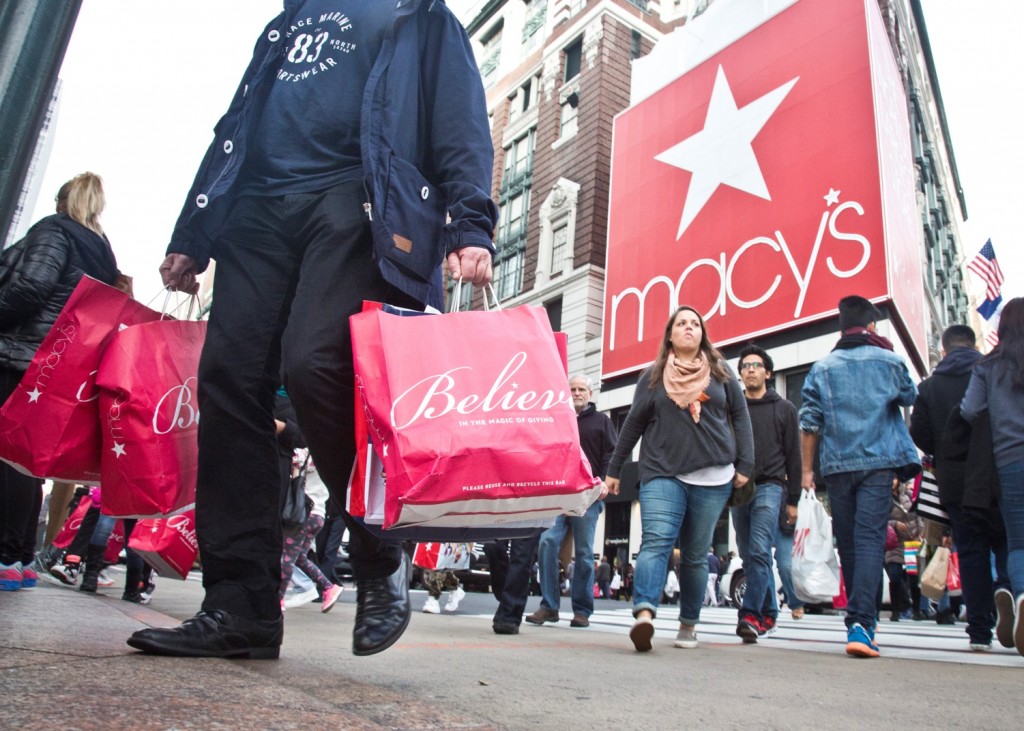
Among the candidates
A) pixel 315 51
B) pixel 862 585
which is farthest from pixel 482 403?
pixel 862 585

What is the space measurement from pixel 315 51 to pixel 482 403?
4.11 feet

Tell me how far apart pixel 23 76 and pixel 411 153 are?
1.36 metres

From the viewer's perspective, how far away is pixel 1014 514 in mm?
3994

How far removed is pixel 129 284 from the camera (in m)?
4.57

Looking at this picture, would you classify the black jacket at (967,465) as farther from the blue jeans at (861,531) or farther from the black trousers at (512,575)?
the black trousers at (512,575)

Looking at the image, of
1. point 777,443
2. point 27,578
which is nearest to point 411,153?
point 27,578

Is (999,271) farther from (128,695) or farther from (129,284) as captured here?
(128,695)

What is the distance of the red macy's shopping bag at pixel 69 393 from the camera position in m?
2.55

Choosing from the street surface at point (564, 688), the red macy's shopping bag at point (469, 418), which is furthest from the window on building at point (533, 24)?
the red macy's shopping bag at point (469, 418)

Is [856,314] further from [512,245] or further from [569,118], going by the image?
[569,118]

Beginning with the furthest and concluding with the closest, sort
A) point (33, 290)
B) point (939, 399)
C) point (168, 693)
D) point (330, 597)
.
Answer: point (330, 597), point (939, 399), point (33, 290), point (168, 693)

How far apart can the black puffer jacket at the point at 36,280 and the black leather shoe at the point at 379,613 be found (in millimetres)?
2598

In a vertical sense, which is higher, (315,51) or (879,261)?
(879,261)

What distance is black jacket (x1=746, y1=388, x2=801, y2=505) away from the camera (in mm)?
5410
